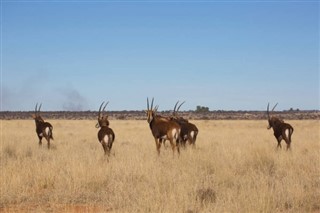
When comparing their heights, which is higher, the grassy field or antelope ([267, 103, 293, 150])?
antelope ([267, 103, 293, 150])

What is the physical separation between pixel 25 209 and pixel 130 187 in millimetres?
2459

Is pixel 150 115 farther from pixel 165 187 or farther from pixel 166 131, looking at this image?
pixel 165 187

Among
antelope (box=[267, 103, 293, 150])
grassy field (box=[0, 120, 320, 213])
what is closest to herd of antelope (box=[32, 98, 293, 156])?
antelope (box=[267, 103, 293, 150])

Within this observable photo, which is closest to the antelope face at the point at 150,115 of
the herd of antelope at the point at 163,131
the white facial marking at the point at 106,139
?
the herd of antelope at the point at 163,131

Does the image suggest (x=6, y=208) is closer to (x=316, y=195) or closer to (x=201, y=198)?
(x=201, y=198)

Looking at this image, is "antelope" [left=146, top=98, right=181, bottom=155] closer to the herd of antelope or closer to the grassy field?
the herd of antelope

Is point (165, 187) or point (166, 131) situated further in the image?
point (166, 131)

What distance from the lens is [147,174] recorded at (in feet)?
35.5

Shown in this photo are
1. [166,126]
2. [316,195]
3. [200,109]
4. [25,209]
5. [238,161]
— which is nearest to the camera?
[25,209]

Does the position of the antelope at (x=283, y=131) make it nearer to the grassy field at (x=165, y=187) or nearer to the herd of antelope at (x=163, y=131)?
the herd of antelope at (x=163, y=131)

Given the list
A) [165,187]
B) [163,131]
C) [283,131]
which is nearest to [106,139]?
[163,131]

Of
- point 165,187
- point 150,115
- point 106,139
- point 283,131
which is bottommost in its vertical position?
point 165,187

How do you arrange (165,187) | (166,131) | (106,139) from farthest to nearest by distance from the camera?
(166,131) → (106,139) → (165,187)

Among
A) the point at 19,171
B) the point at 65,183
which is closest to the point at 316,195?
the point at 65,183
